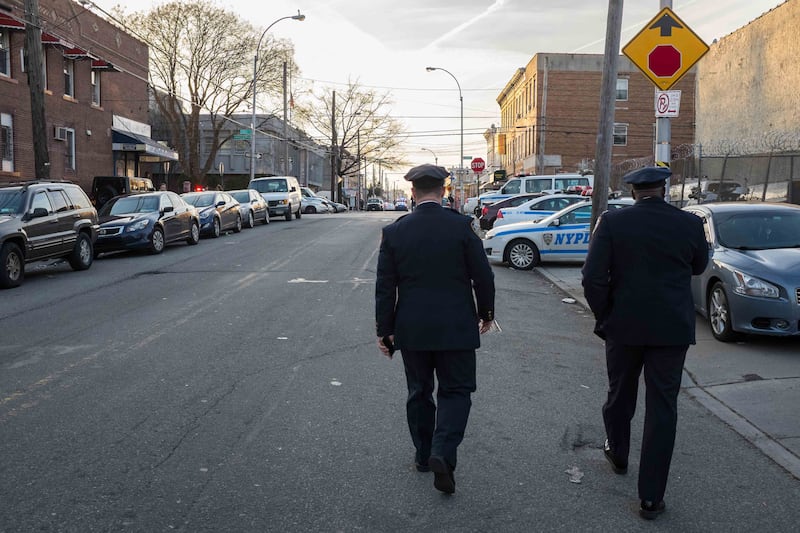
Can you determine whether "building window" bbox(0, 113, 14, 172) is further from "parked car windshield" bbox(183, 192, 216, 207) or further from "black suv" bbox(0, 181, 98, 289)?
"black suv" bbox(0, 181, 98, 289)

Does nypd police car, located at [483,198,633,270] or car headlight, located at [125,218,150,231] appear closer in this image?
nypd police car, located at [483,198,633,270]

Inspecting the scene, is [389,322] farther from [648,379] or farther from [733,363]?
[733,363]

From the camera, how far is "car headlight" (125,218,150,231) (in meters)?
18.3

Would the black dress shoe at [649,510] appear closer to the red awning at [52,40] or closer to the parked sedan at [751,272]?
the parked sedan at [751,272]

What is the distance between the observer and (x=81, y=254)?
1593 cm

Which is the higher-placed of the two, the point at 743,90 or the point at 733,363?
the point at 743,90

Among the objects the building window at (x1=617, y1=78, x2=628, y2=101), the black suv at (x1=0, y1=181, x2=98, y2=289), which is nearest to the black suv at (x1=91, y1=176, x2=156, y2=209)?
the black suv at (x1=0, y1=181, x2=98, y2=289)

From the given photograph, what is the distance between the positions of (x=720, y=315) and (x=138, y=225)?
1363cm

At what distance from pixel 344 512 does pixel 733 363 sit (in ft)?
17.3

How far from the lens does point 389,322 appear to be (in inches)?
178

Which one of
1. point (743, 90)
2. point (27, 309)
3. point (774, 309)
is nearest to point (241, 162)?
point (743, 90)

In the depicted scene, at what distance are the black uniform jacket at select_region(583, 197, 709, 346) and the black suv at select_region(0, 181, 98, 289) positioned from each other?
38.4 feet

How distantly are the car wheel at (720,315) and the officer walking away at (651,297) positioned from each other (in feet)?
15.3

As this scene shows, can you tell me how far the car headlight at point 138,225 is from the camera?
18.3 metres
